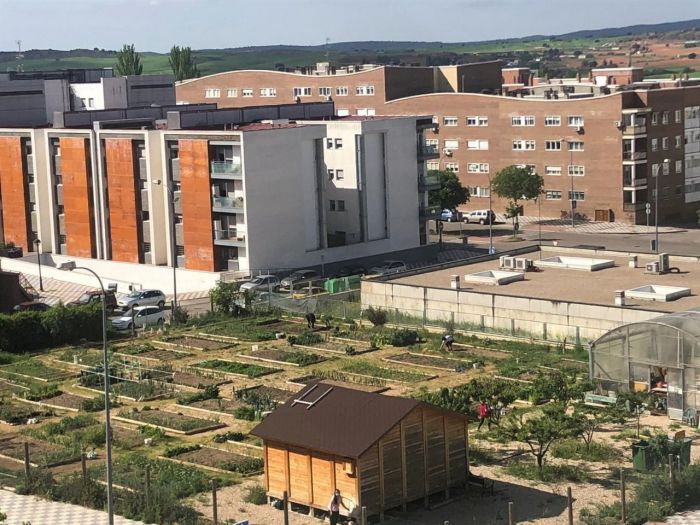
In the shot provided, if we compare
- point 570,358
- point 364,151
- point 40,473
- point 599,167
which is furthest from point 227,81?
point 40,473

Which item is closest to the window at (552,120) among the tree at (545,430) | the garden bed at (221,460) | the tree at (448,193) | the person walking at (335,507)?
the tree at (448,193)

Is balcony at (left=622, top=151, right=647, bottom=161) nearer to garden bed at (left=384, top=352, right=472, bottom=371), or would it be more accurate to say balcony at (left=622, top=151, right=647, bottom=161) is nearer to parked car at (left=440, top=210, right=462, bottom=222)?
parked car at (left=440, top=210, right=462, bottom=222)

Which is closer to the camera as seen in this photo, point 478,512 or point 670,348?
point 478,512

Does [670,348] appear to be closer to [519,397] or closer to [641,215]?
[519,397]

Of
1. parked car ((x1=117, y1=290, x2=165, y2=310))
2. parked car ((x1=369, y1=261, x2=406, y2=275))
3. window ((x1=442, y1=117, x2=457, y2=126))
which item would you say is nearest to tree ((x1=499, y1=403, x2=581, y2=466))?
parked car ((x1=117, y1=290, x2=165, y2=310))

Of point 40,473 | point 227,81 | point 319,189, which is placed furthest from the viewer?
point 227,81

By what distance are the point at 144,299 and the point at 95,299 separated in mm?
2359

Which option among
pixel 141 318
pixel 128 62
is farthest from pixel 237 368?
pixel 128 62

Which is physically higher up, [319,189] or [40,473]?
[319,189]

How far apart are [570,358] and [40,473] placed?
19.9 meters

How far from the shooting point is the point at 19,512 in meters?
31.3

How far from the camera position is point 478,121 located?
9850 centimetres

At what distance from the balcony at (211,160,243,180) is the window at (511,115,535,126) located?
111 feet

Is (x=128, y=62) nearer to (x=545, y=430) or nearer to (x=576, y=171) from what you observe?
(x=576, y=171)
